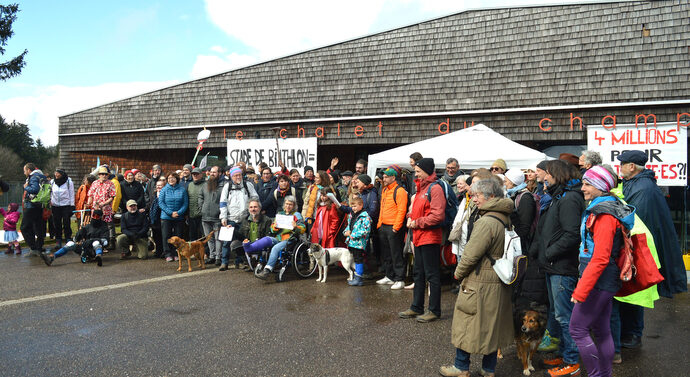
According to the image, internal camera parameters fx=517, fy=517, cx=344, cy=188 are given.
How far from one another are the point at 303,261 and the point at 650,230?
17.3 feet

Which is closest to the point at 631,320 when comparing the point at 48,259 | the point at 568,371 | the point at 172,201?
the point at 568,371

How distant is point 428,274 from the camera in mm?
5820

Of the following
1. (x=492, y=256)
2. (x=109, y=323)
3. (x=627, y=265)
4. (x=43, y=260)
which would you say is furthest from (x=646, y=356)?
(x=43, y=260)

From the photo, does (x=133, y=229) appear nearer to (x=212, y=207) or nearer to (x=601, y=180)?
(x=212, y=207)

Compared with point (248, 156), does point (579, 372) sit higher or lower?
lower

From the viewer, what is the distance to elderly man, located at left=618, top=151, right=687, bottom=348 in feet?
16.3

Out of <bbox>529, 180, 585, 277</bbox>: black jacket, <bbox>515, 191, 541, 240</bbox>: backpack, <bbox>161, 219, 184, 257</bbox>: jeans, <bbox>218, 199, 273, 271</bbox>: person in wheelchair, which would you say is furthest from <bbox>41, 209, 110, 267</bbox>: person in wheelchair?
<bbox>529, 180, 585, 277</bbox>: black jacket

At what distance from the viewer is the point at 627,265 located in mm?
3791

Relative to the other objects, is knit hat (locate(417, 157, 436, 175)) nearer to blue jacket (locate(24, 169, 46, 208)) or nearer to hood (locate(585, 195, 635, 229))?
hood (locate(585, 195, 635, 229))

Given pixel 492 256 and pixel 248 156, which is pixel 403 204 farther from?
pixel 248 156

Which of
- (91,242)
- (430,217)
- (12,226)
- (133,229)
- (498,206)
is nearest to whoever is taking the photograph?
(498,206)

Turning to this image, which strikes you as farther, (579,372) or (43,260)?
(43,260)

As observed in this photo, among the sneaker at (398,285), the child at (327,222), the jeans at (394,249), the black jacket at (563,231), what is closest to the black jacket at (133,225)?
the child at (327,222)

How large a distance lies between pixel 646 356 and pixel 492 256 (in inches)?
86.3
